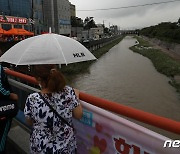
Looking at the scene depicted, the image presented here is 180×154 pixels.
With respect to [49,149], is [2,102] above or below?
above

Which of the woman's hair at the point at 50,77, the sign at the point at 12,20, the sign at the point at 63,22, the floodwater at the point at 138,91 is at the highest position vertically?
the sign at the point at 63,22

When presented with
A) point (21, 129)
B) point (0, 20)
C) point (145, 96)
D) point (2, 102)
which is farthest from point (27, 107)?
point (0, 20)

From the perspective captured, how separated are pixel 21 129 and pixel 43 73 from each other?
2.38 meters

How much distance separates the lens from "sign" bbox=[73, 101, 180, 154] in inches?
73.1

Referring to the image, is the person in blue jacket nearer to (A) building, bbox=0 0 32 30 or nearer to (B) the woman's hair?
(B) the woman's hair

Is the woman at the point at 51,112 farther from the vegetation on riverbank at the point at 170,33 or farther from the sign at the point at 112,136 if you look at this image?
the vegetation on riverbank at the point at 170,33

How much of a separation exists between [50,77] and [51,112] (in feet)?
0.96

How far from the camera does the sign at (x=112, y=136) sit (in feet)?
6.09

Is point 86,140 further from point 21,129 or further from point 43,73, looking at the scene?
point 21,129

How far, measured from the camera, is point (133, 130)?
1984 millimetres

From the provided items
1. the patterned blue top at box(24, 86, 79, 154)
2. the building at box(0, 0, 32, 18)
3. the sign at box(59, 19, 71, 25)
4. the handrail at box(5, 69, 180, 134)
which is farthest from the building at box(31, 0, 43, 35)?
the patterned blue top at box(24, 86, 79, 154)

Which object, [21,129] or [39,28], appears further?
[39,28]

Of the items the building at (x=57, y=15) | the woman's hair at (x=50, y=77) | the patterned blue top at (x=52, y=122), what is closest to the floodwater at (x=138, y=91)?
the patterned blue top at (x=52, y=122)

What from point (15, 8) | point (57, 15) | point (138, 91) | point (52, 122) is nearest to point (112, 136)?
point (52, 122)
